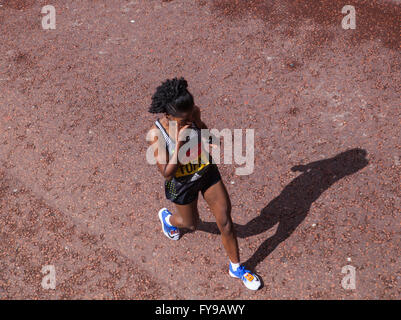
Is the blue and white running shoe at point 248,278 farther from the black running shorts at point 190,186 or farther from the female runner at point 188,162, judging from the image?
the black running shorts at point 190,186

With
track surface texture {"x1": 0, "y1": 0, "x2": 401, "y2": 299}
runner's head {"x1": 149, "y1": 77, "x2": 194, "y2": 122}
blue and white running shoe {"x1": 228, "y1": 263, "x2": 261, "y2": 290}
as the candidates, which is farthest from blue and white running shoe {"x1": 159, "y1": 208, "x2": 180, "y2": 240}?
runner's head {"x1": 149, "y1": 77, "x2": 194, "y2": 122}

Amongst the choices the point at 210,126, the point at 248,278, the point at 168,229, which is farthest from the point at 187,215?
the point at 210,126

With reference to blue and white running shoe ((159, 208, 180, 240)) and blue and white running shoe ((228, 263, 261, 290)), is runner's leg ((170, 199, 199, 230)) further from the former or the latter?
blue and white running shoe ((228, 263, 261, 290))

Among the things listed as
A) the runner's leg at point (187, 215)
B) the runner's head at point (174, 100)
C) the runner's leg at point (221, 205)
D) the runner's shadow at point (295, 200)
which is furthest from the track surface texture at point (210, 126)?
the runner's head at point (174, 100)

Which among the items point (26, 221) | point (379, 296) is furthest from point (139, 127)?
point (379, 296)

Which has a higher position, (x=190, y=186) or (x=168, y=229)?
(x=190, y=186)

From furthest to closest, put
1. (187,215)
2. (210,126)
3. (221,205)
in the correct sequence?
(210,126) → (187,215) → (221,205)

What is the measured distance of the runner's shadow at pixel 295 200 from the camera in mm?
5426

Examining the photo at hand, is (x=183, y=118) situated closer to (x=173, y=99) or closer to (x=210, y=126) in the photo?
(x=173, y=99)

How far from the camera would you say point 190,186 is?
14.2ft

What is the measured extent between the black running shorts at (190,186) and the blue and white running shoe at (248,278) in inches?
46.8

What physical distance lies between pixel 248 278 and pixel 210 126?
287 cm
